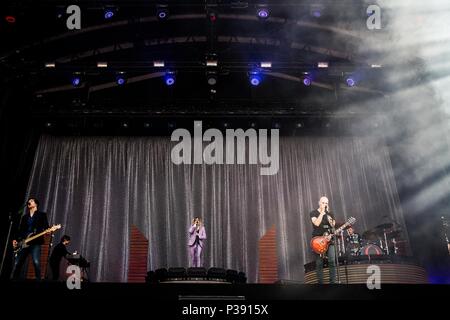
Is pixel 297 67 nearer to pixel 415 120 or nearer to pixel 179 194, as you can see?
pixel 415 120

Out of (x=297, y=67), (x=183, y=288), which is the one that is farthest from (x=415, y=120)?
(x=183, y=288)

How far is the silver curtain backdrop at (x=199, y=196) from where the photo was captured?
11898mm

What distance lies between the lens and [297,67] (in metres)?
10.2

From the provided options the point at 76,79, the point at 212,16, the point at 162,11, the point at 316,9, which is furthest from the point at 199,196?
the point at 316,9

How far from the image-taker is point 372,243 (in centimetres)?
880

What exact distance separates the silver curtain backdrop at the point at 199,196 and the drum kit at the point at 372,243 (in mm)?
1834

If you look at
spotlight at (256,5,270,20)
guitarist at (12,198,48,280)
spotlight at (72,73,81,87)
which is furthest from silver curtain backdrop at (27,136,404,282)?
spotlight at (256,5,270,20)

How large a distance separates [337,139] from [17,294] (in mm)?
10074

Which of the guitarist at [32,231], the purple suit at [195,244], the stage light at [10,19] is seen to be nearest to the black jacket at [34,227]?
the guitarist at [32,231]

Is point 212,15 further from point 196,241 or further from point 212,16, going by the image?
point 196,241

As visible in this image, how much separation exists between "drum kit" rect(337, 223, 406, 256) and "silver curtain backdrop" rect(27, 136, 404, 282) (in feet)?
6.02

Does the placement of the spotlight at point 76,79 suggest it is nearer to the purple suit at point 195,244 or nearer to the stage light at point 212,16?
the stage light at point 212,16

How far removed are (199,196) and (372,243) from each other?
5147 mm
